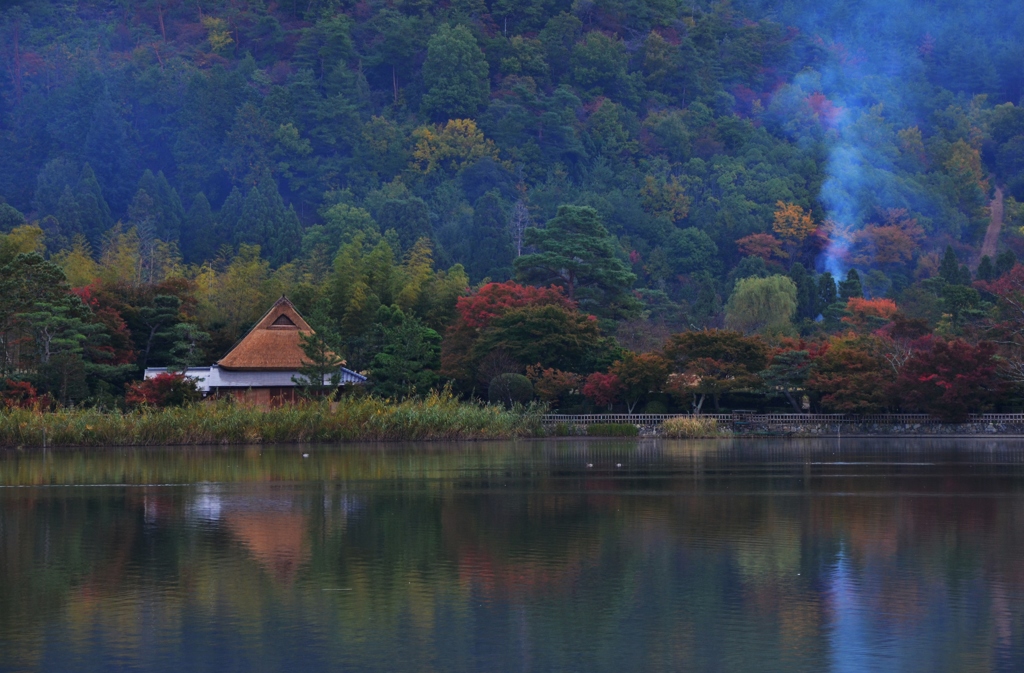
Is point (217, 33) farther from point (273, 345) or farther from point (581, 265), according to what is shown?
point (273, 345)

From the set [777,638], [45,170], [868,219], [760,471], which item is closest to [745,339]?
[760,471]

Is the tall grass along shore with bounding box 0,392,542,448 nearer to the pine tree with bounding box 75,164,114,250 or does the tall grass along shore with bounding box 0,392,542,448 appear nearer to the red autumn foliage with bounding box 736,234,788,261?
the red autumn foliage with bounding box 736,234,788,261

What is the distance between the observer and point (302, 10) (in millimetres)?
163375

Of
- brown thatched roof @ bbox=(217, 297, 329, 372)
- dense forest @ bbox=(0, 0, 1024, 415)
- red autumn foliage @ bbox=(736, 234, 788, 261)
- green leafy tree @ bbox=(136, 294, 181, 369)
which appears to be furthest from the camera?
red autumn foliage @ bbox=(736, 234, 788, 261)

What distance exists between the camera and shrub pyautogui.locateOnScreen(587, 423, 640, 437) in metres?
47.8

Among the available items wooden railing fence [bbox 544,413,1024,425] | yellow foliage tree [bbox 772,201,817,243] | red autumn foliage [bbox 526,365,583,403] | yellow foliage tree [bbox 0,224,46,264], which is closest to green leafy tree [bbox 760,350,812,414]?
wooden railing fence [bbox 544,413,1024,425]

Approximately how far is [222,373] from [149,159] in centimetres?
8944

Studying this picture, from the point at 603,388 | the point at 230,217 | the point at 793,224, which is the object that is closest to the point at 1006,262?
the point at 793,224

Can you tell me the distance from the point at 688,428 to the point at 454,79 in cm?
10471

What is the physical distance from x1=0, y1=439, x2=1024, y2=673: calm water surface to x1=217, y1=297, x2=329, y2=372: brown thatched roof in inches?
996

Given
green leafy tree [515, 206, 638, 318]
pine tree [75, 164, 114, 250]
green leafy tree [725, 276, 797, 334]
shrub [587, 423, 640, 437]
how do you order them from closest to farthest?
1. shrub [587, 423, 640, 437]
2. green leafy tree [515, 206, 638, 318]
3. green leafy tree [725, 276, 797, 334]
4. pine tree [75, 164, 114, 250]

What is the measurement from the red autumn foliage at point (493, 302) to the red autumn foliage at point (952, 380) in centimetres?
1541

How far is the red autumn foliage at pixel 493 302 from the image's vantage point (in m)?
55.3

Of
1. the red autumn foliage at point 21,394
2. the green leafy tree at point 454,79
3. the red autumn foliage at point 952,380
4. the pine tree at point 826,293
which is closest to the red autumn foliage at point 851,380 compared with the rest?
the red autumn foliage at point 952,380
